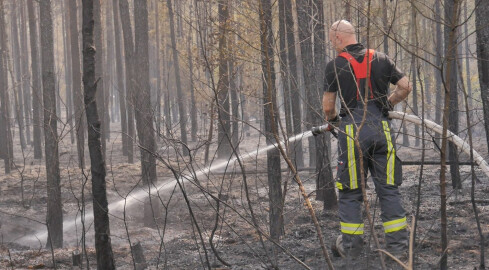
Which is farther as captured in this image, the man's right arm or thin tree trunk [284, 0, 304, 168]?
thin tree trunk [284, 0, 304, 168]

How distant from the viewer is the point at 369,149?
4.84m

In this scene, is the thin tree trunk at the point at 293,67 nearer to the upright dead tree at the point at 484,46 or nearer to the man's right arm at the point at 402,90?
the man's right arm at the point at 402,90

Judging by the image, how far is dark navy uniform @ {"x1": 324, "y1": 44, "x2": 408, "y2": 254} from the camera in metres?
4.73

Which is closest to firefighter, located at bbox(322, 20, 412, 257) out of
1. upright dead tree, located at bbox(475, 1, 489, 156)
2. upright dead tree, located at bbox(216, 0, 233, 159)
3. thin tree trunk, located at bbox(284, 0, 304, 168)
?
thin tree trunk, located at bbox(284, 0, 304, 168)

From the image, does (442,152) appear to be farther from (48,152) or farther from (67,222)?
(67,222)

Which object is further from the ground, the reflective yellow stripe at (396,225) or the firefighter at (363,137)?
the firefighter at (363,137)

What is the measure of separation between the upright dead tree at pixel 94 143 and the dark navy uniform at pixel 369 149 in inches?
A: 85.0

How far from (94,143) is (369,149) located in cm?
245

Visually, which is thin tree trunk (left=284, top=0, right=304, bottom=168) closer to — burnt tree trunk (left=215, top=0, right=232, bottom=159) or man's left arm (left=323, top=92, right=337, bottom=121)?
man's left arm (left=323, top=92, right=337, bottom=121)

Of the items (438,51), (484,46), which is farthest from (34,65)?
(438,51)

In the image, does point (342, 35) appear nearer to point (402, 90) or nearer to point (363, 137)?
point (402, 90)

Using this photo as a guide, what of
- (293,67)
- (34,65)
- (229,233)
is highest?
(34,65)

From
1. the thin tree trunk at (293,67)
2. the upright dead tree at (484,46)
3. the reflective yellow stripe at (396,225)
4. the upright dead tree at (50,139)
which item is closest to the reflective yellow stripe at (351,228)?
the reflective yellow stripe at (396,225)

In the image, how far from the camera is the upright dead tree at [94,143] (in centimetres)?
557
